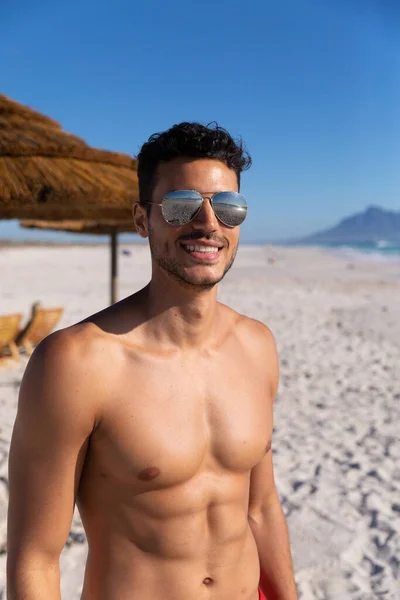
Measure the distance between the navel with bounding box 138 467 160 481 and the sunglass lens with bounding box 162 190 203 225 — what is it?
23.9 inches

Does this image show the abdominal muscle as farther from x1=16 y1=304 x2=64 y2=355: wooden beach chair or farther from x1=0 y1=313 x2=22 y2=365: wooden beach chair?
x1=16 y1=304 x2=64 y2=355: wooden beach chair

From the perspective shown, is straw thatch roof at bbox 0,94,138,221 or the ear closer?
the ear

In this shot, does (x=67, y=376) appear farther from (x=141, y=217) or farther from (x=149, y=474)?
(x=141, y=217)

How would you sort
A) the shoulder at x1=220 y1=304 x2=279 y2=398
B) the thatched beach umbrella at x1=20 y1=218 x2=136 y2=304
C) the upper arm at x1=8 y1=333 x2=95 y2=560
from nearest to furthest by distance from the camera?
the upper arm at x1=8 y1=333 x2=95 y2=560 < the shoulder at x1=220 y1=304 x2=279 y2=398 < the thatched beach umbrella at x1=20 y1=218 x2=136 y2=304

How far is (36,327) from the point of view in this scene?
7926 millimetres

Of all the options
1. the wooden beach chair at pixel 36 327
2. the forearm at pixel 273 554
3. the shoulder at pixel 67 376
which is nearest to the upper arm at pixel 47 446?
the shoulder at pixel 67 376

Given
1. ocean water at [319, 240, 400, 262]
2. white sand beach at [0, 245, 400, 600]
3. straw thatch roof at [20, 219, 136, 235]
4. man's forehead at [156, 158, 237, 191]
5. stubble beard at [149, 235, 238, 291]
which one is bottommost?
ocean water at [319, 240, 400, 262]

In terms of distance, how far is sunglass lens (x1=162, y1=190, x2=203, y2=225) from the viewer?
1.29 meters

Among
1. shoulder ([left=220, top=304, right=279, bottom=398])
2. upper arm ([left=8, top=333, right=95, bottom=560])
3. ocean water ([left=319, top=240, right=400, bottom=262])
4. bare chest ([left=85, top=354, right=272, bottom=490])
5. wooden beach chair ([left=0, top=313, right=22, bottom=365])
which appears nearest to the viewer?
upper arm ([left=8, top=333, right=95, bottom=560])

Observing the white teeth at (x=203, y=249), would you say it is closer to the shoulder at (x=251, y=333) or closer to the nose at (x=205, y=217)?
the nose at (x=205, y=217)

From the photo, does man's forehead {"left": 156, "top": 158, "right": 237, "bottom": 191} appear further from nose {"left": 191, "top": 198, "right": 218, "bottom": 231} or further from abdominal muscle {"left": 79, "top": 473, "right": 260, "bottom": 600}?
abdominal muscle {"left": 79, "top": 473, "right": 260, "bottom": 600}

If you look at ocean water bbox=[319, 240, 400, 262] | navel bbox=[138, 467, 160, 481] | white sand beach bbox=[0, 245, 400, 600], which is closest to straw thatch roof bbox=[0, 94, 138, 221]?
navel bbox=[138, 467, 160, 481]

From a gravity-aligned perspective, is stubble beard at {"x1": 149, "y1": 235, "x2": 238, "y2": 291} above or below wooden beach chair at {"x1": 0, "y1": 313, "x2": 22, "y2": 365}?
above

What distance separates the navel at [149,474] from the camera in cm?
130
